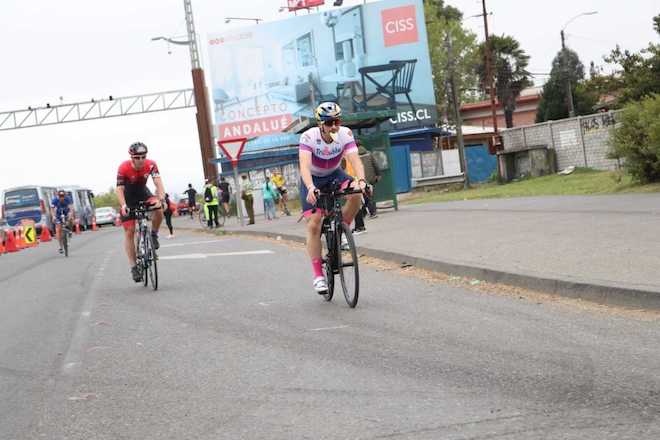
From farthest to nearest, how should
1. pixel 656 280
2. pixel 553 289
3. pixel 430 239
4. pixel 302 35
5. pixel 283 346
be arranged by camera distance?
pixel 302 35
pixel 430 239
pixel 553 289
pixel 656 280
pixel 283 346

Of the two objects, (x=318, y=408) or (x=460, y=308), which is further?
(x=460, y=308)

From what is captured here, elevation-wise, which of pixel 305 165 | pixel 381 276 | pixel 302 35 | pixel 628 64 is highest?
pixel 302 35

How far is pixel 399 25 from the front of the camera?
56.2m

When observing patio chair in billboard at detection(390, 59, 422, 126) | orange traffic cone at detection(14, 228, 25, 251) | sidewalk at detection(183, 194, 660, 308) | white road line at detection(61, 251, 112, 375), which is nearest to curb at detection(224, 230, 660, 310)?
sidewalk at detection(183, 194, 660, 308)

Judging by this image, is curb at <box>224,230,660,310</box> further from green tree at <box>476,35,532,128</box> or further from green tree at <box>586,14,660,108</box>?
green tree at <box>476,35,532,128</box>

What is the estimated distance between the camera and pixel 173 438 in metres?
4.68

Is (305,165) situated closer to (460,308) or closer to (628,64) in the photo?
(460,308)

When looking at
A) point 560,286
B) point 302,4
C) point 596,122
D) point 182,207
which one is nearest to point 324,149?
point 560,286

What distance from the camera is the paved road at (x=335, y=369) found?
15.3 feet

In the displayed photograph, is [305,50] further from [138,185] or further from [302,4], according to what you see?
[138,185]

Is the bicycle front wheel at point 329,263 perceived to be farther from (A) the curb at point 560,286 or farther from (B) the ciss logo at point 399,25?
(B) the ciss logo at point 399,25

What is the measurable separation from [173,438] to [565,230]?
9464 mm

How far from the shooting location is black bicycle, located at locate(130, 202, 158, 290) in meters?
12.3

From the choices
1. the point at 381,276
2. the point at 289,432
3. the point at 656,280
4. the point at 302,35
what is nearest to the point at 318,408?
the point at 289,432
